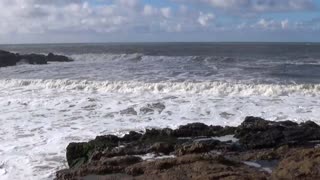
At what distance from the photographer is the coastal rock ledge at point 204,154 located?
22.8ft

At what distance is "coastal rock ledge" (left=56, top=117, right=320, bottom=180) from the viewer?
6.94 m

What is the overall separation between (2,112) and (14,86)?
867 cm

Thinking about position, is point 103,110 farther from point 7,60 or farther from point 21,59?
point 21,59

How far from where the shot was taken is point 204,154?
7922mm

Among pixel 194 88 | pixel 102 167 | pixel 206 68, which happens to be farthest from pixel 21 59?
pixel 102 167

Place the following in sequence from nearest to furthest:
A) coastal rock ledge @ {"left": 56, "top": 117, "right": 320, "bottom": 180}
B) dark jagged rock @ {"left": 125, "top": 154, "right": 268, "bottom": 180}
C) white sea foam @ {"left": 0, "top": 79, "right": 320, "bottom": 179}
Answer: dark jagged rock @ {"left": 125, "top": 154, "right": 268, "bottom": 180} → coastal rock ledge @ {"left": 56, "top": 117, "right": 320, "bottom": 180} → white sea foam @ {"left": 0, "top": 79, "right": 320, "bottom": 179}

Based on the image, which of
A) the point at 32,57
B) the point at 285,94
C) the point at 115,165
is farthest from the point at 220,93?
the point at 32,57

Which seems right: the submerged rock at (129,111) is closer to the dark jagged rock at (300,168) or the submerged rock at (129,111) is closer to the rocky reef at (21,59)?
the dark jagged rock at (300,168)

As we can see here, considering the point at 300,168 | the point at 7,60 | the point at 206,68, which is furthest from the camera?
the point at 7,60

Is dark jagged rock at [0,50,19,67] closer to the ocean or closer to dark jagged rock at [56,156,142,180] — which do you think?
the ocean

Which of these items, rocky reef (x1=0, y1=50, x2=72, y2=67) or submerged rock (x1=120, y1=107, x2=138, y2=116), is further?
rocky reef (x1=0, y1=50, x2=72, y2=67)

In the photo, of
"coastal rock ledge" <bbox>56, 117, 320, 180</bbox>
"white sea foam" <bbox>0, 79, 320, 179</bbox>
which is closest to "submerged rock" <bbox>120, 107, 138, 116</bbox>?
"white sea foam" <bbox>0, 79, 320, 179</bbox>

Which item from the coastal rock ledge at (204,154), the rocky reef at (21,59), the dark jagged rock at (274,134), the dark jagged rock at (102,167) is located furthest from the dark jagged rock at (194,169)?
the rocky reef at (21,59)

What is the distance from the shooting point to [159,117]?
1336cm
